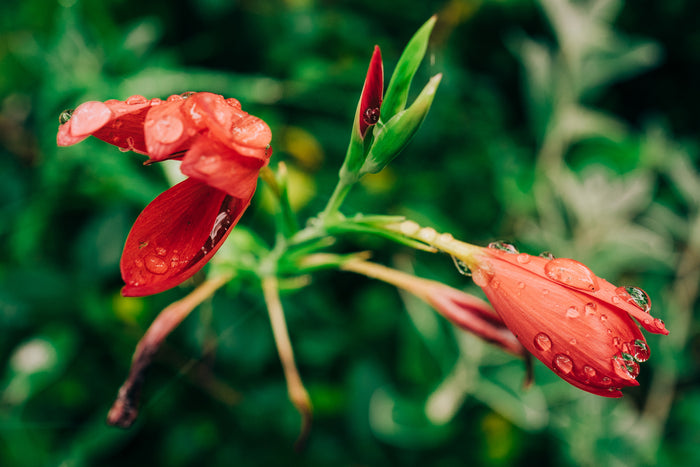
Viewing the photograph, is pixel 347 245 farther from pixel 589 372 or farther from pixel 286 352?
pixel 589 372

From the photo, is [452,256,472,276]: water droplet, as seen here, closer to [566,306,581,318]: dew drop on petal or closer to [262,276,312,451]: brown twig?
[566,306,581,318]: dew drop on petal

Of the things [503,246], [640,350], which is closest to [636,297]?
[640,350]

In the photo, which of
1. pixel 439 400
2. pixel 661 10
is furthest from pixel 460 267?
pixel 661 10

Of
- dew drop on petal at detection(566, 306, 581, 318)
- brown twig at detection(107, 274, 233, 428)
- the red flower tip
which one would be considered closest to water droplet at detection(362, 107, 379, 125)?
the red flower tip

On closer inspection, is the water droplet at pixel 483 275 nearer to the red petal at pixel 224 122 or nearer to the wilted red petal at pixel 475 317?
the wilted red petal at pixel 475 317

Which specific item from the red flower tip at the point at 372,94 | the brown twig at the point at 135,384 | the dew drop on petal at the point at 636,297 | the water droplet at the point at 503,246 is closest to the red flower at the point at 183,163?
the red flower tip at the point at 372,94

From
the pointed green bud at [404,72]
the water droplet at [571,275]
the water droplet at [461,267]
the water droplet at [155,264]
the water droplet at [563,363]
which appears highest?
the pointed green bud at [404,72]

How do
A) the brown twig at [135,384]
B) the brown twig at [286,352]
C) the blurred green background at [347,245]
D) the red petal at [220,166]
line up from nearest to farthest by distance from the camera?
the red petal at [220,166], the brown twig at [135,384], the brown twig at [286,352], the blurred green background at [347,245]

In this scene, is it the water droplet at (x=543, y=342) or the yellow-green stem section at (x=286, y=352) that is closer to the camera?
the water droplet at (x=543, y=342)

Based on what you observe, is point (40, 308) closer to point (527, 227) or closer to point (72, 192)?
point (72, 192)
